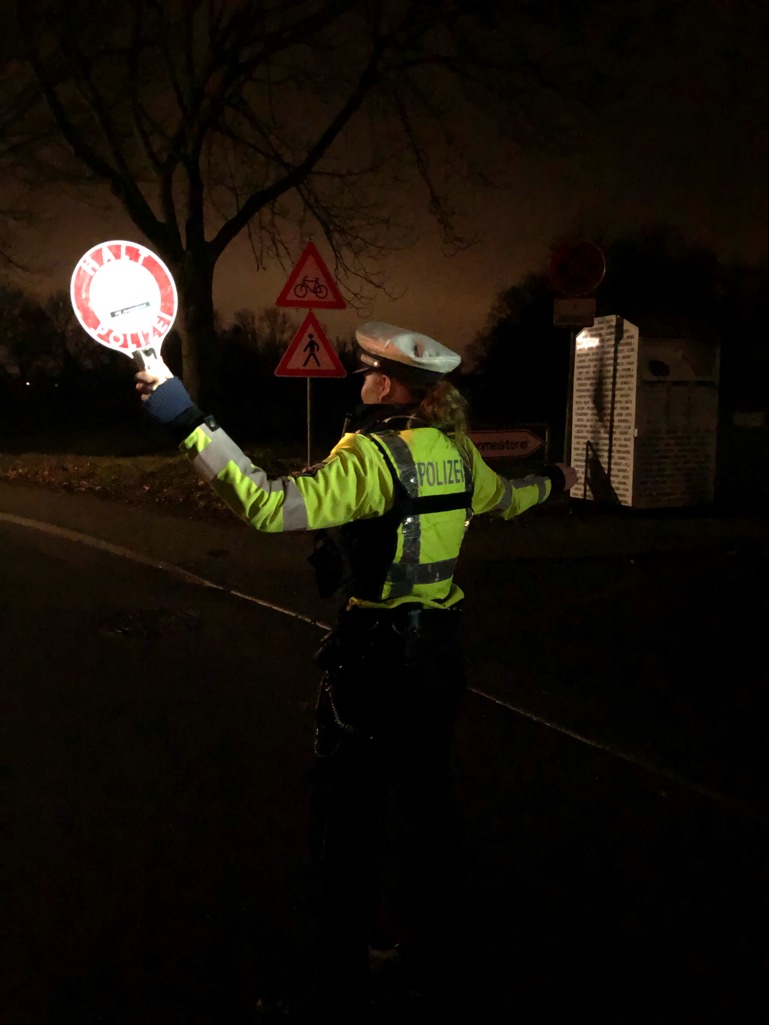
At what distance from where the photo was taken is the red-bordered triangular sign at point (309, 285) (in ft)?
28.1

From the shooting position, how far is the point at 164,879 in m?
3.51

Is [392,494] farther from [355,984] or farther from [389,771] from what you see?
[355,984]

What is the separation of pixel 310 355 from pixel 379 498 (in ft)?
22.2

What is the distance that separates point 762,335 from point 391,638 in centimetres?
4118

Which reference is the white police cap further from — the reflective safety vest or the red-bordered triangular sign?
the red-bordered triangular sign

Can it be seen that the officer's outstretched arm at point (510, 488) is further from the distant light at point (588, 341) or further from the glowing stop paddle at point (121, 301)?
the distant light at point (588, 341)

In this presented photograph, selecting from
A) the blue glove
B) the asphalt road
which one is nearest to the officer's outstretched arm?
the blue glove

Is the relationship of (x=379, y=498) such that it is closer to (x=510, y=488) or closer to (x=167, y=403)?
(x=167, y=403)

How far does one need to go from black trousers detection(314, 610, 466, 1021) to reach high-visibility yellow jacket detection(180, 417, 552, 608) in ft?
0.37

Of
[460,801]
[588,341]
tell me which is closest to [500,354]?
[588,341]

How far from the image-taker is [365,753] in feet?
8.82

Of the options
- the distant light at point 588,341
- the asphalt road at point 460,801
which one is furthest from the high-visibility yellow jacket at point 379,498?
the distant light at point 588,341

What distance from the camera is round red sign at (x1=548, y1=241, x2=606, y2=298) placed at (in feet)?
31.7

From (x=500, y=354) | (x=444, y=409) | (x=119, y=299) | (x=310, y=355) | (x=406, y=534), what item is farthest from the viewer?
(x=500, y=354)
